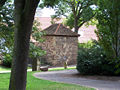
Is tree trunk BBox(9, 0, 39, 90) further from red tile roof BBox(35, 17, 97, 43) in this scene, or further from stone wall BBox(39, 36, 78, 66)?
red tile roof BBox(35, 17, 97, 43)

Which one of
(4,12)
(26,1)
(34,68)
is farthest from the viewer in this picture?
(34,68)

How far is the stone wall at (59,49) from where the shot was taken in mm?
29312

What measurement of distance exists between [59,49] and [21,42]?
2419 cm

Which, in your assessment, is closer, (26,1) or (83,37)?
(26,1)

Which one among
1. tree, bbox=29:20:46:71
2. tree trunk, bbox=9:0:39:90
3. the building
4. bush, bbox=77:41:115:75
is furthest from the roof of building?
tree trunk, bbox=9:0:39:90

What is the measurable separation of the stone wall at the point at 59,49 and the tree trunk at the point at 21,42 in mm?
23546

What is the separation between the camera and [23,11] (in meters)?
5.54

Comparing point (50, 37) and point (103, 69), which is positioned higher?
point (50, 37)

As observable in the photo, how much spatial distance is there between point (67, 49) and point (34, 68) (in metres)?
10.3

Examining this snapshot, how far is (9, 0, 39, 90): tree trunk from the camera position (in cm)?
551

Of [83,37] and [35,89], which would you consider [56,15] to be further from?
[35,89]

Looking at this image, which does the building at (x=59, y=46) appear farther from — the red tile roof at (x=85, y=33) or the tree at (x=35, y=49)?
the tree at (x=35, y=49)

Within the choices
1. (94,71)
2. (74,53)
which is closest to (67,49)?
(74,53)

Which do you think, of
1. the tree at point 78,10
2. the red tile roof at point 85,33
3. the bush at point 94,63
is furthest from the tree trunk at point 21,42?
the red tile roof at point 85,33
